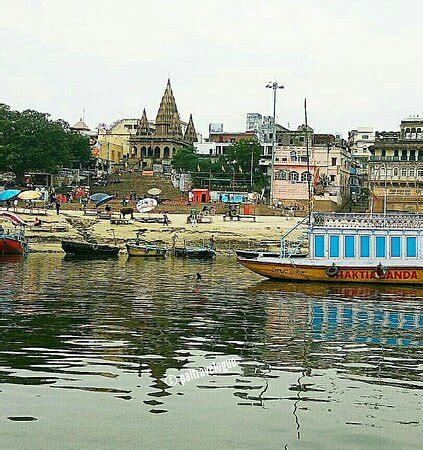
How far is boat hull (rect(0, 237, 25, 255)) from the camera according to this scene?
45812 millimetres

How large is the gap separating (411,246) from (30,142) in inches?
1939

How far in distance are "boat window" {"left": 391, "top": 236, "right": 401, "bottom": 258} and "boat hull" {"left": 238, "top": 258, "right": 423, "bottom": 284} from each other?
→ 671mm

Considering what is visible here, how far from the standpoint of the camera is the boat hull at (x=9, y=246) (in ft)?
150

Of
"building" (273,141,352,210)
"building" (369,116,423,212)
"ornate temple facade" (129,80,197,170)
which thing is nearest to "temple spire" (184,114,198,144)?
"ornate temple facade" (129,80,197,170)

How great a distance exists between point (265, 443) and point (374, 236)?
2383cm

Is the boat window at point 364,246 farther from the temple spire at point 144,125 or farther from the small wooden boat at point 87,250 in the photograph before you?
the temple spire at point 144,125

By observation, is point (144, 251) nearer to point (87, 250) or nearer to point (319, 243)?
point (87, 250)

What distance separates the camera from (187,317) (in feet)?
67.4

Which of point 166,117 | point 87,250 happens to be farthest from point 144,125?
point 87,250

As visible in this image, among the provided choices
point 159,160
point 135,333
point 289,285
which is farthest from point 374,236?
point 159,160

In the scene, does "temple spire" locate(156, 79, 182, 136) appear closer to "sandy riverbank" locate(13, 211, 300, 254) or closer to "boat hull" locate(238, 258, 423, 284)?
"sandy riverbank" locate(13, 211, 300, 254)

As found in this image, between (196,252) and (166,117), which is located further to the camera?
(166,117)

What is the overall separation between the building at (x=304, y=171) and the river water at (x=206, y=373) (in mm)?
57671

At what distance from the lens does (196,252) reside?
48.6 metres
